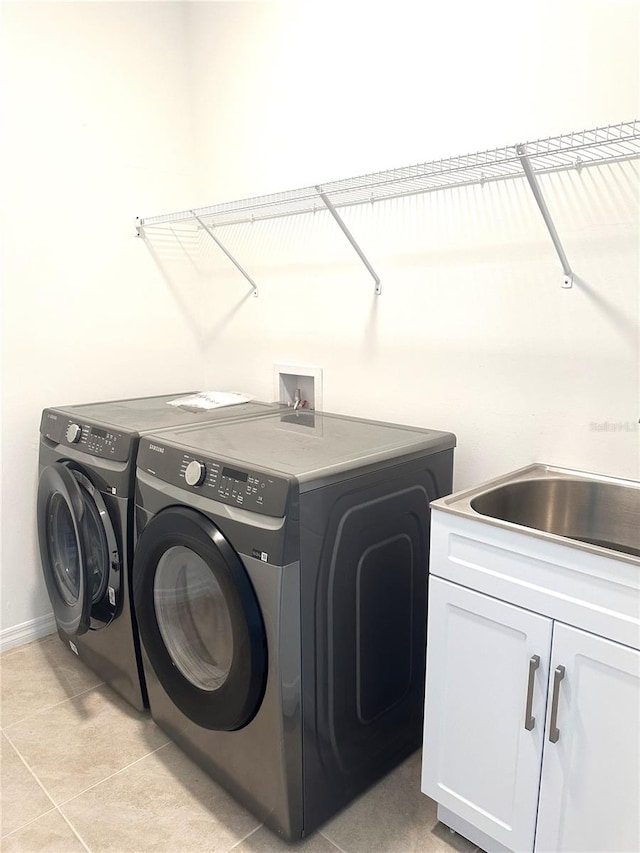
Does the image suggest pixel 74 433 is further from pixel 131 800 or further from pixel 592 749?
pixel 592 749

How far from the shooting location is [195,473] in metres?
1.55

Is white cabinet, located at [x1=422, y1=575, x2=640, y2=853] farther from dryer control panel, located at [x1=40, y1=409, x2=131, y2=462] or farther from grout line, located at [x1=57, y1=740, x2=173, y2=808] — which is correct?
dryer control panel, located at [x1=40, y1=409, x2=131, y2=462]

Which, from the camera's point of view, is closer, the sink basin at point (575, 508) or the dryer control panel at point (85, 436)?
the sink basin at point (575, 508)

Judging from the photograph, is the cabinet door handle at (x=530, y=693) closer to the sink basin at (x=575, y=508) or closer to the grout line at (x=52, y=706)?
the sink basin at (x=575, y=508)

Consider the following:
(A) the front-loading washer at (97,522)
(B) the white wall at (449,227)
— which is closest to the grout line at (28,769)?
(A) the front-loading washer at (97,522)

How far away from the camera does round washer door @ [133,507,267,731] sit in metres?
1.41

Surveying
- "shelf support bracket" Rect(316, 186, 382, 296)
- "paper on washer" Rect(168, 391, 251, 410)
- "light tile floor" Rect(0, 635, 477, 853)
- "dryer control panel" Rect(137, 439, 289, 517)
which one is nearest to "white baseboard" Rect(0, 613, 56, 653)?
"light tile floor" Rect(0, 635, 477, 853)

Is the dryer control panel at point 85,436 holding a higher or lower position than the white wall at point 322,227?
lower

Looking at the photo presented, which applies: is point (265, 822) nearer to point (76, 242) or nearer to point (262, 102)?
point (76, 242)

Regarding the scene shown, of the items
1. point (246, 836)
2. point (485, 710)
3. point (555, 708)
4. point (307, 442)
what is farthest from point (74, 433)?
point (555, 708)

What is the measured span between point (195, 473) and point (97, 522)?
0.63m

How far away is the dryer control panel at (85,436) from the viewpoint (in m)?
1.88

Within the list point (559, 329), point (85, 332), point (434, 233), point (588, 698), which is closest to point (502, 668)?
point (588, 698)

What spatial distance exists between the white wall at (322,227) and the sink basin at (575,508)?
3.5 inches
